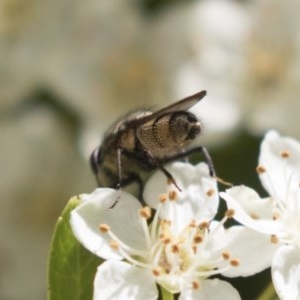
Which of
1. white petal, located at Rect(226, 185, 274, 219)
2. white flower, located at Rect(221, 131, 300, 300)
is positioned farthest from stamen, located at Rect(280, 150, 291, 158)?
white petal, located at Rect(226, 185, 274, 219)

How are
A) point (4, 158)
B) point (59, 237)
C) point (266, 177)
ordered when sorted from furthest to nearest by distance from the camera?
point (4, 158), point (266, 177), point (59, 237)

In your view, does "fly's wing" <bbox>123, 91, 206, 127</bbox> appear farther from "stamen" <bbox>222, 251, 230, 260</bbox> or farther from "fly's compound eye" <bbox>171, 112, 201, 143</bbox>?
"stamen" <bbox>222, 251, 230, 260</bbox>

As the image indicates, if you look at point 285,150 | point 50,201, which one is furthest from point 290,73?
point 285,150

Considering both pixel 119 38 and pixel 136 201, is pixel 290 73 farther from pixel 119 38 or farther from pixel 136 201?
pixel 136 201

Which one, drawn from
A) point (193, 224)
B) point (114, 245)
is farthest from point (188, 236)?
point (114, 245)

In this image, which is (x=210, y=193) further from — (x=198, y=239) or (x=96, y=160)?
(x=96, y=160)

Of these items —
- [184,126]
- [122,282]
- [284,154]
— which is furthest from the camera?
[284,154]
